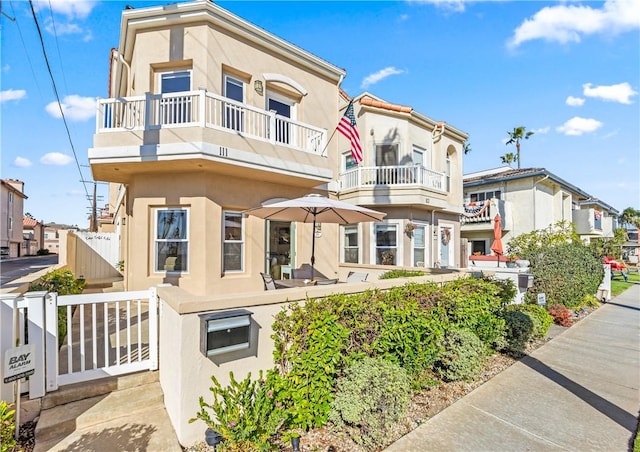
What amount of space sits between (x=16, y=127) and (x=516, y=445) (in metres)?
14.4

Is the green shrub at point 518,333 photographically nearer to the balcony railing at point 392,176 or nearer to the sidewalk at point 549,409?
the sidewalk at point 549,409

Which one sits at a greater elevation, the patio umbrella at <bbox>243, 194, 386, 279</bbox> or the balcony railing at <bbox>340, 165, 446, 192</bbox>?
the balcony railing at <bbox>340, 165, 446, 192</bbox>

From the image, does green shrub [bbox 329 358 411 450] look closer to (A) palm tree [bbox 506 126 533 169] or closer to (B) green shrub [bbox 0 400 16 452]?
(B) green shrub [bbox 0 400 16 452]

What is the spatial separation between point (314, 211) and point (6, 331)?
549cm

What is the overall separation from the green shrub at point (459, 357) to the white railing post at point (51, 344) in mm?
5310

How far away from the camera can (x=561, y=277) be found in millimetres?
10438

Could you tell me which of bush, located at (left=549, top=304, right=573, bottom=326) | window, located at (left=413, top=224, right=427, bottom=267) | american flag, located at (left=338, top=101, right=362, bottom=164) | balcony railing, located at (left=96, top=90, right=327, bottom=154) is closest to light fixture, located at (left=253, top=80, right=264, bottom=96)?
balcony railing, located at (left=96, top=90, right=327, bottom=154)

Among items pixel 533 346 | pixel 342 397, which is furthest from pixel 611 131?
pixel 342 397

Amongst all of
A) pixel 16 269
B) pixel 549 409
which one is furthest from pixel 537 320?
pixel 16 269

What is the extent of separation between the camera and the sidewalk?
11.7 feet

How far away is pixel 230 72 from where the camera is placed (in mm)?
9031

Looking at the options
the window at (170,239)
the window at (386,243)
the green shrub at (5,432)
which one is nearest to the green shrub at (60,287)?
the green shrub at (5,432)

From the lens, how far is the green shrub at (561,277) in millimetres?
10328

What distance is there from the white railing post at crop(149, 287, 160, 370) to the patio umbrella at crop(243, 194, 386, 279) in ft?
10.0
